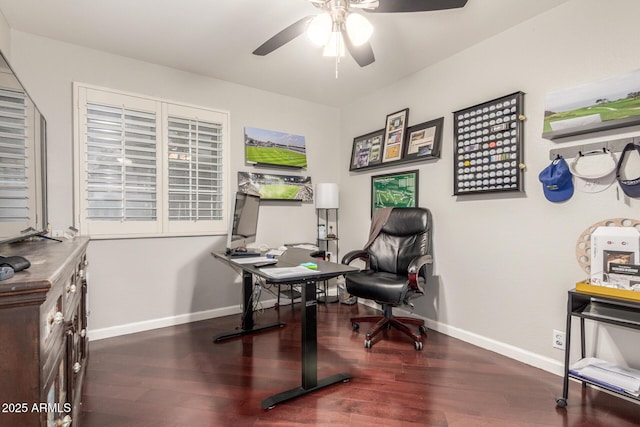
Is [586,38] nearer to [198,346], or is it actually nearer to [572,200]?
[572,200]

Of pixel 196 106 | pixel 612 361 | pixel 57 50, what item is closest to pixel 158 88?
pixel 196 106

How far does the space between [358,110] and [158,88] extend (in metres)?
2.24

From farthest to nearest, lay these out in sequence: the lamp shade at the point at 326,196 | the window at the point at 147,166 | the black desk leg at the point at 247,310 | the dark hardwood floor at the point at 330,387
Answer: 1. the lamp shade at the point at 326,196
2. the black desk leg at the point at 247,310
3. the window at the point at 147,166
4. the dark hardwood floor at the point at 330,387

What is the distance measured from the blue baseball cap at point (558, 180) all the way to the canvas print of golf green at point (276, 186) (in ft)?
8.05

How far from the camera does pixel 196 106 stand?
10.4 feet

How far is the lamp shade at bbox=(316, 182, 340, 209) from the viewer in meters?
3.74

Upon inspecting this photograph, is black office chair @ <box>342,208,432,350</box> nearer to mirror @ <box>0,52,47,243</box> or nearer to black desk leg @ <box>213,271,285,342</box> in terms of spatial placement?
black desk leg @ <box>213,271,285,342</box>

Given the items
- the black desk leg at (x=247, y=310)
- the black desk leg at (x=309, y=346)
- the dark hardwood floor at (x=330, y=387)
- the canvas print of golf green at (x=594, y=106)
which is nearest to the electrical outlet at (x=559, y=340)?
the dark hardwood floor at (x=330, y=387)

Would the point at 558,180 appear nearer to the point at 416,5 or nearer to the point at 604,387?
the point at 604,387

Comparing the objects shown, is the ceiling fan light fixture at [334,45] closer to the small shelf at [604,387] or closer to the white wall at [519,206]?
the white wall at [519,206]

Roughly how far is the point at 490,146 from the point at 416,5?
1.28 meters

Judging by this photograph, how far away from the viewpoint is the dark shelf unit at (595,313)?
164 cm

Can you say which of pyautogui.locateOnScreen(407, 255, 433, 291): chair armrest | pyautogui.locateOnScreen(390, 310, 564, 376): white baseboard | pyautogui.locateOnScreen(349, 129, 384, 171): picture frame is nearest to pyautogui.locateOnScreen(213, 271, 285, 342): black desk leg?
pyautogui.locateOnScreen(407, 255, 433, 291): chair armrest

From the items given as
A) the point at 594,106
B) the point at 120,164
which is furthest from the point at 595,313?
the point at 120,164
